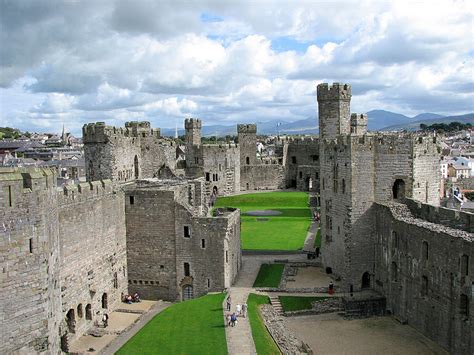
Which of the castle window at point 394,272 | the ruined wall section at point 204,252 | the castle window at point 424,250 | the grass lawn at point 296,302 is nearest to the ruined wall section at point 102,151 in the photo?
the ruined wall section at point 204,252

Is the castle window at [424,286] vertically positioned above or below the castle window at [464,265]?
below

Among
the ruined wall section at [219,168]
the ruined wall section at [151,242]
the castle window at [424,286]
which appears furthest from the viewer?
the ruined wall section at [219,168]

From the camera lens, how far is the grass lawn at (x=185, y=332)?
2671cm

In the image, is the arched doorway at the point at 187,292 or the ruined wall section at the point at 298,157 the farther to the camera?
the ruined wall section at the point at 298,157

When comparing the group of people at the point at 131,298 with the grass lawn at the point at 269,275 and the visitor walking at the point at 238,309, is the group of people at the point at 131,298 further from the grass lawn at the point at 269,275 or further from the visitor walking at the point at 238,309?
the visitor walking at the point at 238,309

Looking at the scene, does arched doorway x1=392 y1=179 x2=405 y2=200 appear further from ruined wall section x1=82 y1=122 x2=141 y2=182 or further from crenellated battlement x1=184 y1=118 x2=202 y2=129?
crenellated battlement x1=184 y1=118 x2=202 y2=129

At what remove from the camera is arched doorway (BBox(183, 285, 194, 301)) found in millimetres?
37781

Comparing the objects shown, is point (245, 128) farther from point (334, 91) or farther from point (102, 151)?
point (102, 151)

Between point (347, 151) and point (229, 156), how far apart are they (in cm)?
4647

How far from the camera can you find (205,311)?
31516mm

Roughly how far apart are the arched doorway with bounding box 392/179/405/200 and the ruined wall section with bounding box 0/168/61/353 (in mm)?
22783

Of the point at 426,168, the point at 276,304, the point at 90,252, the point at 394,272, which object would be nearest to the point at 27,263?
the point at 90,252

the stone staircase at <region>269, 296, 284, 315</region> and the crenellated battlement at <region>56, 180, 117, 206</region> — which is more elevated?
the crenellated battlement at <region>56, 180, 117, 206</region>

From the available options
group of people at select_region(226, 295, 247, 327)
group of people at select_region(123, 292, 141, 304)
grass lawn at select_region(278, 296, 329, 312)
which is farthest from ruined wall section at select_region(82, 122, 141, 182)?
grass lawn at select_region(278, 296, 329, 312)
